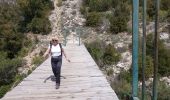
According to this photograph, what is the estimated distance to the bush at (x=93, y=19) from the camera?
1265 inches

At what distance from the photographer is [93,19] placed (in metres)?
32.2

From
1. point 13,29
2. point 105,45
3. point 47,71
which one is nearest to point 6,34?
point 13,29

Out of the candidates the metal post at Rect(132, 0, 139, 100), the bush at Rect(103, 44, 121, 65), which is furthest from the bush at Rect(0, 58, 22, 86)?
the metal post at Rect(132, 0, 139, 100)

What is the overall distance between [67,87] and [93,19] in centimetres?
2240

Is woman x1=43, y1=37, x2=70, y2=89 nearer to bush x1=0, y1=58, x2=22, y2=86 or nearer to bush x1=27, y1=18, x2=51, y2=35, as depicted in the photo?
bush x1=0, y1=58, x2=22, y2=86

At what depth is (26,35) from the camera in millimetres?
33156

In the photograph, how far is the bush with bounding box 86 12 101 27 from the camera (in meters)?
32.1

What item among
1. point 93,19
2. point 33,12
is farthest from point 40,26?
point 93,19

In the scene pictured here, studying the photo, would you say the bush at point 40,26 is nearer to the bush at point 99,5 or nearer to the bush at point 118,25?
the bush at point 99,5

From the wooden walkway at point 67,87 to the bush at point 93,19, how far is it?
19.1 m

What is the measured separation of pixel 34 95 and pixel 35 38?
76.6ft

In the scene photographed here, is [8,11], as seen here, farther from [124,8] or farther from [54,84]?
[54,84]

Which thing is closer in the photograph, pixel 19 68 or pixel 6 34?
pixel 19 68

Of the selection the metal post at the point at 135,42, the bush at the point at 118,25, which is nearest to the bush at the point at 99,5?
the bush at the point at 118,25
